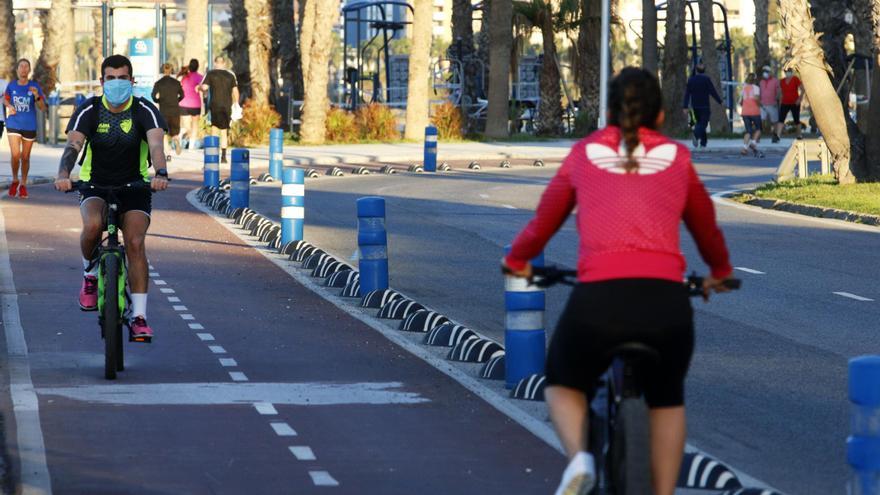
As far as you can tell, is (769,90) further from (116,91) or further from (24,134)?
(116,91)

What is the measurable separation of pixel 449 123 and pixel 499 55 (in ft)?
7.18

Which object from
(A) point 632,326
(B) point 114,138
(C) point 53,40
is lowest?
(A) point 632,326

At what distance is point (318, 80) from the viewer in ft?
136

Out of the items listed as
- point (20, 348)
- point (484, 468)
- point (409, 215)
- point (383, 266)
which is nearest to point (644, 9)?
point (409, 215)

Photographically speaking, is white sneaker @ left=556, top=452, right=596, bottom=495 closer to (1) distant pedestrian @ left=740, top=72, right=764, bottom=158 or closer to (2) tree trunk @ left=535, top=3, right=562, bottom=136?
(1) distant pedestrian @ left=740, top=72, right=764, bottom=158

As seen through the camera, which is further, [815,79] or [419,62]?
[419,62]

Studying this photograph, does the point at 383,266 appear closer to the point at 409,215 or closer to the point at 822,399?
the point at 822,399

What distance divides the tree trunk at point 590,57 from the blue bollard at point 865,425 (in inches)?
1658

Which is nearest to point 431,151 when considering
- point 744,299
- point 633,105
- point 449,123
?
point 449,123

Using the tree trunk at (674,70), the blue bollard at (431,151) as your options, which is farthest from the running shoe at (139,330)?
the tree trunk at (674,70)

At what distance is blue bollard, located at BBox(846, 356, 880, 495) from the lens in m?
5.70

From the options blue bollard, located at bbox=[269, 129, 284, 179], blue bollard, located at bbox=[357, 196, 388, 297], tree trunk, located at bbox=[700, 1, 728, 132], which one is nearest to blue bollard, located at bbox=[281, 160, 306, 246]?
blue bollard, located at bbox=[357, 196, 388, 297]

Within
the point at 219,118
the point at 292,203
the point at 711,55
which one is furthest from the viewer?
the point at 711,55

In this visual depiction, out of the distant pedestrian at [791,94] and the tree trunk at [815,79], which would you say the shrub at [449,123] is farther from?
the tree trunk at [815,79]
